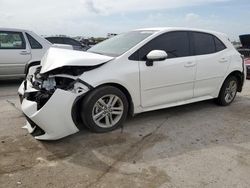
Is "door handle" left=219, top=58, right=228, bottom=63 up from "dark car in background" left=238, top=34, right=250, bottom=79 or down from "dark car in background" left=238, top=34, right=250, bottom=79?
up

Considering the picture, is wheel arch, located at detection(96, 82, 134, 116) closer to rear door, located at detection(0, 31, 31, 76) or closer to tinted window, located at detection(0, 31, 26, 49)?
rear door, located at detection(0, 31, 31, 76)

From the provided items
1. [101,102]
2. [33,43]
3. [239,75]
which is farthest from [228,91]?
[33,43]

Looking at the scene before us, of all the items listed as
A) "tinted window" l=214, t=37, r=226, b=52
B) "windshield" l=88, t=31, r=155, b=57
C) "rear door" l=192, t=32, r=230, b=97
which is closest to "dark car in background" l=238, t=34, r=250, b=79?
"tinted window" l=214, t=37, r=226, b=52

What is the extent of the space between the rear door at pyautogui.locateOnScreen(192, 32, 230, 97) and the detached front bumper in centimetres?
253

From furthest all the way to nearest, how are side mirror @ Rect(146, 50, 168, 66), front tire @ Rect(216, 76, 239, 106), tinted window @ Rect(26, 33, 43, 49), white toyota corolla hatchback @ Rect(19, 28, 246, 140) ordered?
tinted window @ Rect(26, 33, 43, 49) < front tire @ Rect(216, 76, 239, 106) < side mirror @ Rect(146, 50, 168, 66) < white toyota corolla hatchback @ Rect(19, 28, 246, 140)

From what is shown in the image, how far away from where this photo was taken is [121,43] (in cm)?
540

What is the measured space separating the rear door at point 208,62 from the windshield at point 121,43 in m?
1.07

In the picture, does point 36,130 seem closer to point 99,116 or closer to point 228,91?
point 99,116

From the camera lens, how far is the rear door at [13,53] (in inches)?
329

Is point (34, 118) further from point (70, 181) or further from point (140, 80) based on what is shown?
point (140, 80)

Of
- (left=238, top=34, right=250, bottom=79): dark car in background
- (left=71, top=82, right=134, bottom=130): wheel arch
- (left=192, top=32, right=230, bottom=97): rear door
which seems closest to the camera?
(left=71, top=82, right=134, bottom=130): wheel arch

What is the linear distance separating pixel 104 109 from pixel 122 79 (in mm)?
513

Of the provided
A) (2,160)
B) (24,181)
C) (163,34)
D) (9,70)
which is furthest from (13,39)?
(24,181)

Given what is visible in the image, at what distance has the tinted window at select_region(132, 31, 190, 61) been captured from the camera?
505 cm
